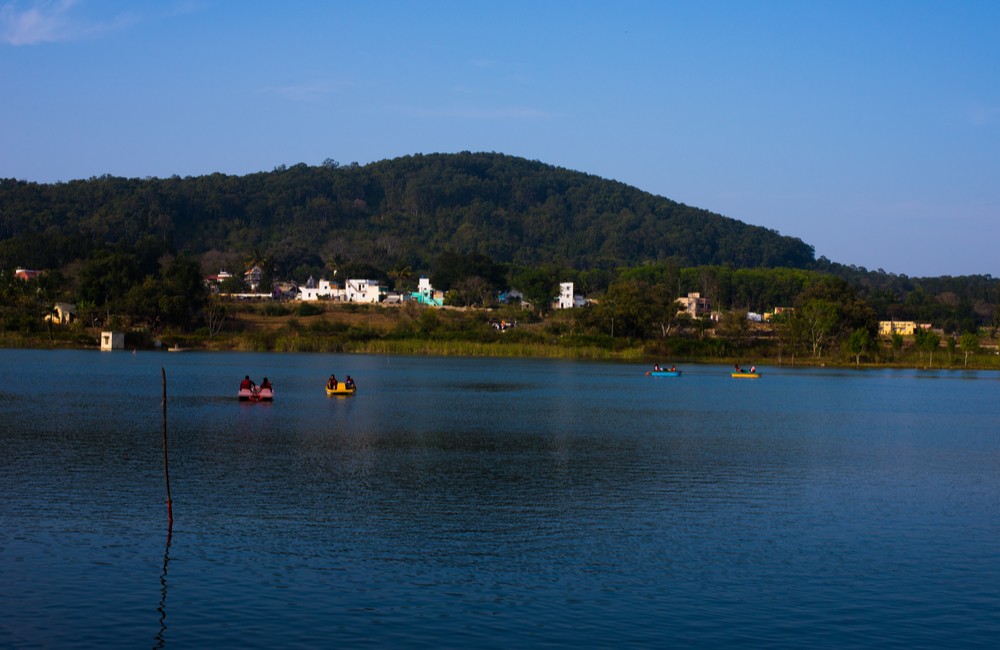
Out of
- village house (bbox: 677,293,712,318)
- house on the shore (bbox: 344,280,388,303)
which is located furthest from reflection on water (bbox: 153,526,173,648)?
village house (bbox: 677,293,712,318)

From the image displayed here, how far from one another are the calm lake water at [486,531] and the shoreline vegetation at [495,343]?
67.3m

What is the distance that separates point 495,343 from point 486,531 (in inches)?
3782

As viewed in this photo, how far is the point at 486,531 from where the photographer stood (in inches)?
894

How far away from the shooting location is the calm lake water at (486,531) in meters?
16.4

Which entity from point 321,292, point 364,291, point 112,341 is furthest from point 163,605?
point 321,292

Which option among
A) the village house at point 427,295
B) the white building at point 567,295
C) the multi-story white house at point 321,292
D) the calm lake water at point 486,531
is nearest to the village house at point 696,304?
the white building at point 567,295

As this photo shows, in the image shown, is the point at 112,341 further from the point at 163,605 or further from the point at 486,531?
the point at 163,605

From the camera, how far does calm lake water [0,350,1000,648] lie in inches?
646

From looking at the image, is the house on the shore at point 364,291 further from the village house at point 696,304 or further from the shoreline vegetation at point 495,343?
the village house at point 696,304

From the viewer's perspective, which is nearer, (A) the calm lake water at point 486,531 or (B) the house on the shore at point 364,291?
(A) the calm lake water at point 486,531

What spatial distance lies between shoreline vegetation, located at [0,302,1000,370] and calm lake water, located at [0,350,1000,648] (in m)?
67.3

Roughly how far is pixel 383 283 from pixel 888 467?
520 feet

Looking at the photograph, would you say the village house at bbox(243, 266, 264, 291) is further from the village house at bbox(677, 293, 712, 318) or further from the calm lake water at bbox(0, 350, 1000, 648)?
the calm lake water at bbox(0, 350, 1000, 648)

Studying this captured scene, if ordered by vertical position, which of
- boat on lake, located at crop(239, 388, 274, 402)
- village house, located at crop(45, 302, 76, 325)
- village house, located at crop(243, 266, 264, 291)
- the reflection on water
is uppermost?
village house, located at crop(243, 266, 264, 291)
